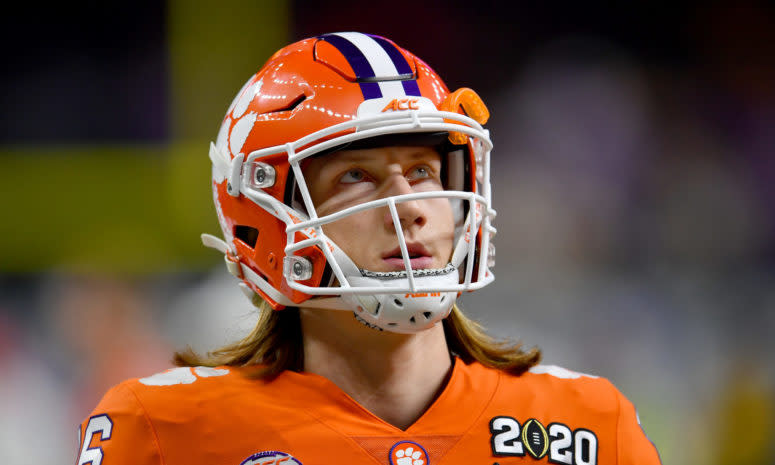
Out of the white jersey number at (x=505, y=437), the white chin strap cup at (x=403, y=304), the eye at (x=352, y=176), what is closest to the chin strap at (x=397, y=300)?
the white chin strap cup at (x=403, y=304)

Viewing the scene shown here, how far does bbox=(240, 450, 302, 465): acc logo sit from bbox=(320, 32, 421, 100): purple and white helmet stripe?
56 cm

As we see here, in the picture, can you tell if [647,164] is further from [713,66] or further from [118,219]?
[118,219]

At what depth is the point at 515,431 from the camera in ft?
4.37

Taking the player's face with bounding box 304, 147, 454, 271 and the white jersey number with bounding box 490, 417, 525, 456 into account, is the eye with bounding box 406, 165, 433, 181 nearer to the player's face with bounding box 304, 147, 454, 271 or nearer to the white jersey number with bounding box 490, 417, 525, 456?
the player's face with bounding box 304, 147, 454, 271

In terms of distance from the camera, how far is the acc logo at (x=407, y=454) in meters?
1.26

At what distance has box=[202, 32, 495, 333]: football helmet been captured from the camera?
1.22 metres

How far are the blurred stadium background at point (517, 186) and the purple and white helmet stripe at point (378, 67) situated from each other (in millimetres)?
1601

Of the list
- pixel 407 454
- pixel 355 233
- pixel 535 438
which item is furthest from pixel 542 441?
pixel 355 233

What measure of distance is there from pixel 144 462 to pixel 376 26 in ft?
8.03

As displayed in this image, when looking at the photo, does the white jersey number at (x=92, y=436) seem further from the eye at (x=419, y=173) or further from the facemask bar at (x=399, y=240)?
the eye at (x=419, y=173)

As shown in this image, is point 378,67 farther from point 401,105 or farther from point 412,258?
point 412,258

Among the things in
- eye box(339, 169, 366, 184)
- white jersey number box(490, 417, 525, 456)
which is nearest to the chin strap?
eye box(339, 169, 366, 184)

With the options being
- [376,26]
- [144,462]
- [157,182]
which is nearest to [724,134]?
[376,26]

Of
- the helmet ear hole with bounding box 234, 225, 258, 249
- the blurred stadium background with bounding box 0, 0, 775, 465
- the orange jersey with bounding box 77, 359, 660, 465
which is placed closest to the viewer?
the orange jersey with bounding box 77, 359, 660, 465
